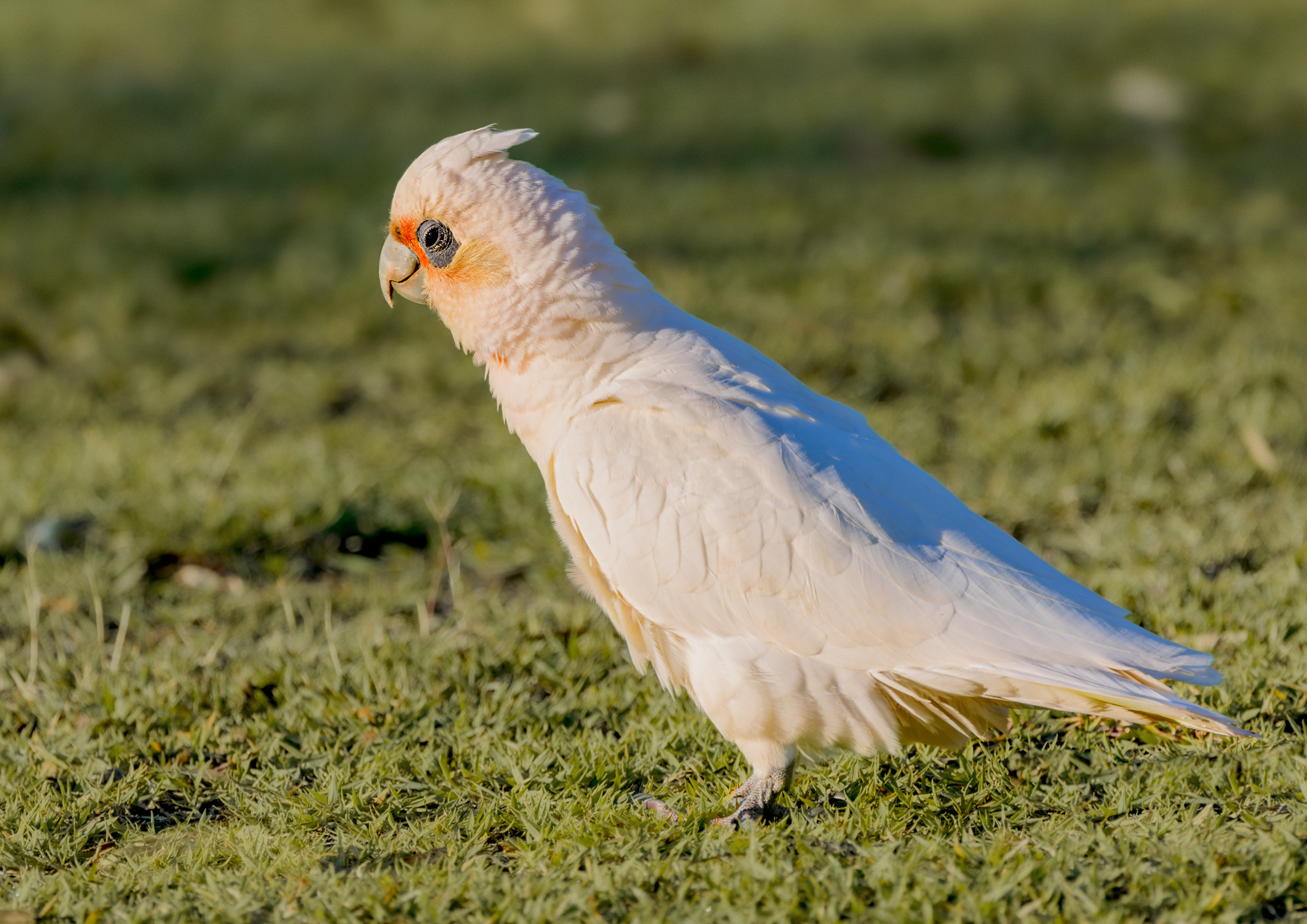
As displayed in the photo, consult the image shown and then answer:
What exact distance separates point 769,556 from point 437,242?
111 cm

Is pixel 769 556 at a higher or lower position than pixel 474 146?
lower

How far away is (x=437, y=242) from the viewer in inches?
111

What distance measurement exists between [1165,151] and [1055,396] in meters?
5.13

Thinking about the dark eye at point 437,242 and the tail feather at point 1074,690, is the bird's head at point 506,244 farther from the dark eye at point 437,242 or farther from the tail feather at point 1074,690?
the tail feather at point 1074,690

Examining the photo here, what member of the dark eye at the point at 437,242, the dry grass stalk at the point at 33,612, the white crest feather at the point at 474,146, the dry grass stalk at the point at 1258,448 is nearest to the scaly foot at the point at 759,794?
the dark eye at the point at 437,242

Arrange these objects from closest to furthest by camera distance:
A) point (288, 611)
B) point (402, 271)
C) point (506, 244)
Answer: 1. point (506, 244)
2. point (402, 271)
3. point (288, 611)

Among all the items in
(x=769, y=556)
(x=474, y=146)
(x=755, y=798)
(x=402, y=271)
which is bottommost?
(x=755, y=798)

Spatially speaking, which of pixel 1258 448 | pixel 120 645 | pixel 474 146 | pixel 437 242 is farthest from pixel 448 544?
pixel 1258 448

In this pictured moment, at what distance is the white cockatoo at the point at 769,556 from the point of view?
2.25m

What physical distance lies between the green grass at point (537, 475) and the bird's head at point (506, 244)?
902mm

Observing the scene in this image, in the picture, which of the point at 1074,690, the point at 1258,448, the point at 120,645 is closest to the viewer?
the point at 1074,690

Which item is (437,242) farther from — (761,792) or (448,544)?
(761,792)

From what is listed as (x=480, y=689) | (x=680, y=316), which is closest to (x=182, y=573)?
(x=480, y=689)

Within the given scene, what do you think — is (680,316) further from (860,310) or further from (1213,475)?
(860,310)
